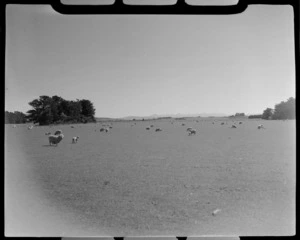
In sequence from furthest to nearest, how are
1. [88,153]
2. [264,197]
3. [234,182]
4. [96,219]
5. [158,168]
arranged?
1. [88,153]
2. [158,168]
3. [234,182]
4. [264,197]
5. [96,219]

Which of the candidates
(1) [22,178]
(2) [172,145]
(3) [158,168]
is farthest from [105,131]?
(1) [22,178]

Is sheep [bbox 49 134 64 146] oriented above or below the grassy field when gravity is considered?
above

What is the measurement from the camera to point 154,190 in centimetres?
556

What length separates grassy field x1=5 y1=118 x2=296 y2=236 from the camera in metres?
3.82

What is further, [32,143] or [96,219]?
[32,143]

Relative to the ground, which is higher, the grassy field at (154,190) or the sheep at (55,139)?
the sheep at (55,139)

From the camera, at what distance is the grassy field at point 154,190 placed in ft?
12.5

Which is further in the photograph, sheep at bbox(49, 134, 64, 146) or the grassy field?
sheep at bbox(49, 134, 64, 146)

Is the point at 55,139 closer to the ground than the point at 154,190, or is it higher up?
higher up

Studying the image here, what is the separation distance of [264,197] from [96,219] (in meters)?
2.83

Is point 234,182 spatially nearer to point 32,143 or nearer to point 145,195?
point 145,195

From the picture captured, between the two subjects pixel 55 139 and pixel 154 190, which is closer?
pixel 154 190

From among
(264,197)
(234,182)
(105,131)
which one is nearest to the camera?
(264,197)

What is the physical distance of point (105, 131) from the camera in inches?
637
